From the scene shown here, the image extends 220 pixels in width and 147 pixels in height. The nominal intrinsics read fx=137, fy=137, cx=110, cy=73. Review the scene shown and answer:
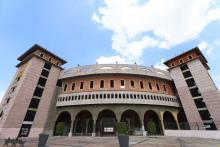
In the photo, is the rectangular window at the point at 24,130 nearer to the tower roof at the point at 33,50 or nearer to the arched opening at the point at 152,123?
the tower roof at the point at 33,50

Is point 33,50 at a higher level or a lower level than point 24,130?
higher

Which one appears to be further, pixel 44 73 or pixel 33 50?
pixel 33 50

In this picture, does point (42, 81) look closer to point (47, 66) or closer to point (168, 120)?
point (47, 66)

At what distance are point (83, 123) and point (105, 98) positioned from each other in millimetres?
8401

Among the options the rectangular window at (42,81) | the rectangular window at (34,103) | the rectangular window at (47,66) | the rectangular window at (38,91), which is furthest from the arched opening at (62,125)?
the rectangular window at (47,66)

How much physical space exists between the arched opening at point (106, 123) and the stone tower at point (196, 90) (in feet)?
53.7

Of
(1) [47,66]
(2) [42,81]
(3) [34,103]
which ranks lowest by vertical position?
(3) [34,103]

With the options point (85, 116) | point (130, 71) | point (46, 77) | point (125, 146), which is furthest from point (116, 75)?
point (125, 146)

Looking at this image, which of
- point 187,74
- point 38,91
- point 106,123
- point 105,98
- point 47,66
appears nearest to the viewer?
point 105,98

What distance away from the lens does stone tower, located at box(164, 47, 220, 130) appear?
89.2ft

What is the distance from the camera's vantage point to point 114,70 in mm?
32438

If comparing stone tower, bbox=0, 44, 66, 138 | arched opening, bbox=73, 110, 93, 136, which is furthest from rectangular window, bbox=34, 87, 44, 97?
arched opening, bbox=73, 110, 93, 136

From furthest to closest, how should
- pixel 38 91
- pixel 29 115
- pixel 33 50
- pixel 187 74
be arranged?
pixel 33 50, pixel 187 74, pixel 38 91, pixel 29 115

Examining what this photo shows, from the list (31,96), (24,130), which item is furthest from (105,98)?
(24,130)
